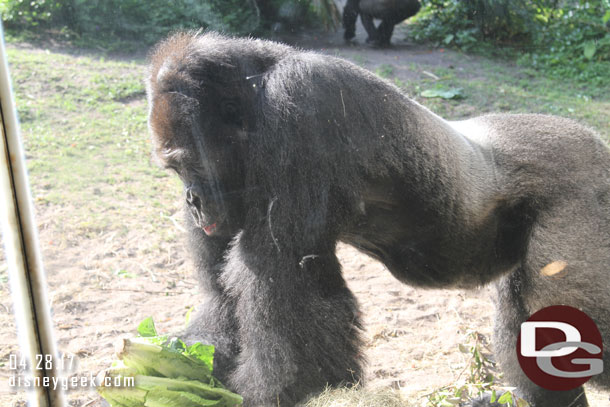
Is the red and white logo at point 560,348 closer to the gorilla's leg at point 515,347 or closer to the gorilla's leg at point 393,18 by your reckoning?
the gorilla's leg at point 515,347

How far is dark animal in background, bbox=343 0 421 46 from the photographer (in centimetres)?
381

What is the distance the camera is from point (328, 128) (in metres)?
2.48

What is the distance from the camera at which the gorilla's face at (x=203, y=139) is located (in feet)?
8.38

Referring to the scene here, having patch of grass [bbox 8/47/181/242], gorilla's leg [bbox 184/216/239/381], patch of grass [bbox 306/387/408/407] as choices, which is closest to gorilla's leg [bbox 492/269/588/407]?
patch of grass [bbox 306/387/408/407]

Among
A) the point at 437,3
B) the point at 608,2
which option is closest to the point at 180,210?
the point at 437,3

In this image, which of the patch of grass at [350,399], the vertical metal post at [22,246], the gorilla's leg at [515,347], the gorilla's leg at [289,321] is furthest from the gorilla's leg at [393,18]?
the vertical metal post at [22,246]

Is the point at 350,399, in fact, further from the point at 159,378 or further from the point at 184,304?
the point at 184,304

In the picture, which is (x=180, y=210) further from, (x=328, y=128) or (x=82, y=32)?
(x=328, y=128)

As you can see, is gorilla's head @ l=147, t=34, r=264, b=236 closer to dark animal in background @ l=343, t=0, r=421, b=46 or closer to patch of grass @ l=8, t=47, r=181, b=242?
dark animal in background @ l=343, t=0, r=421, b=46

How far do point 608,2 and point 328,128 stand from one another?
9.65 feet

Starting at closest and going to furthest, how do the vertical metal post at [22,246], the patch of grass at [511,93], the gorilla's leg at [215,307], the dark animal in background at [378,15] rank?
the vertical metal post at [22,246]
the gorilla's leg at [215,307]
the dark animal in background at [378,15]
the patch of grass at [511,93]

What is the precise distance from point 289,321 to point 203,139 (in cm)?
88

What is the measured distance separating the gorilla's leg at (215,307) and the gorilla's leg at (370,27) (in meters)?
1.85

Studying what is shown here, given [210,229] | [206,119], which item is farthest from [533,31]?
[210,229]
